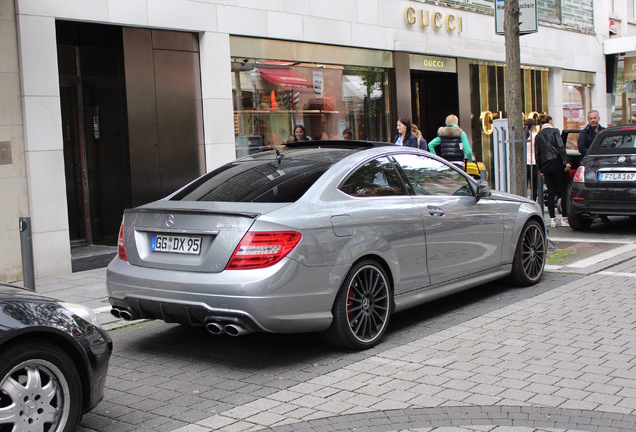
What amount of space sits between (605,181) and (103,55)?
26.1 feet

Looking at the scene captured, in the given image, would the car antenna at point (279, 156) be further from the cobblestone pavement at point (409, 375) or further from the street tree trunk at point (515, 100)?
the street tree trunk at point (515, 100)

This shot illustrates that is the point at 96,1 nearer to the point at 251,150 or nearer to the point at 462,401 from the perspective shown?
the point at 251,150

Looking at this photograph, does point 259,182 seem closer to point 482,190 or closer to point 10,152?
point 482,190

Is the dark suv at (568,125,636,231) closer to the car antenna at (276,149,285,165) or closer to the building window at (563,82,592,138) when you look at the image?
the car antenna at (276,149,285,165)

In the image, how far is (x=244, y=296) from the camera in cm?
512

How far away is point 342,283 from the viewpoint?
5.63 meters

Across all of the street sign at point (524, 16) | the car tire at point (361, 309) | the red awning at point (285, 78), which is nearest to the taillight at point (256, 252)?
the car tire at point (361, 309)

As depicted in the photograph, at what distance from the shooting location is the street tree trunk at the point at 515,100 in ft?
34.4

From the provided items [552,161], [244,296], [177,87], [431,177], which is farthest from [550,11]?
[244,296]

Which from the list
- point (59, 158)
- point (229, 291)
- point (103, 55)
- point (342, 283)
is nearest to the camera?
point (229, 291)

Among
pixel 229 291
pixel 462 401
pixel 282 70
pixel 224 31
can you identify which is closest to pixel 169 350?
pixel 229 291

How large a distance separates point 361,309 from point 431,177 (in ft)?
5.84

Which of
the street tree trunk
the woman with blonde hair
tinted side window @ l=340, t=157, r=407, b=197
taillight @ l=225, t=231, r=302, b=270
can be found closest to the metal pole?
taillight @ l=225, t=231, r=302, b=270

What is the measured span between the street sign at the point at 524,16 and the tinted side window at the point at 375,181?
547 cm
